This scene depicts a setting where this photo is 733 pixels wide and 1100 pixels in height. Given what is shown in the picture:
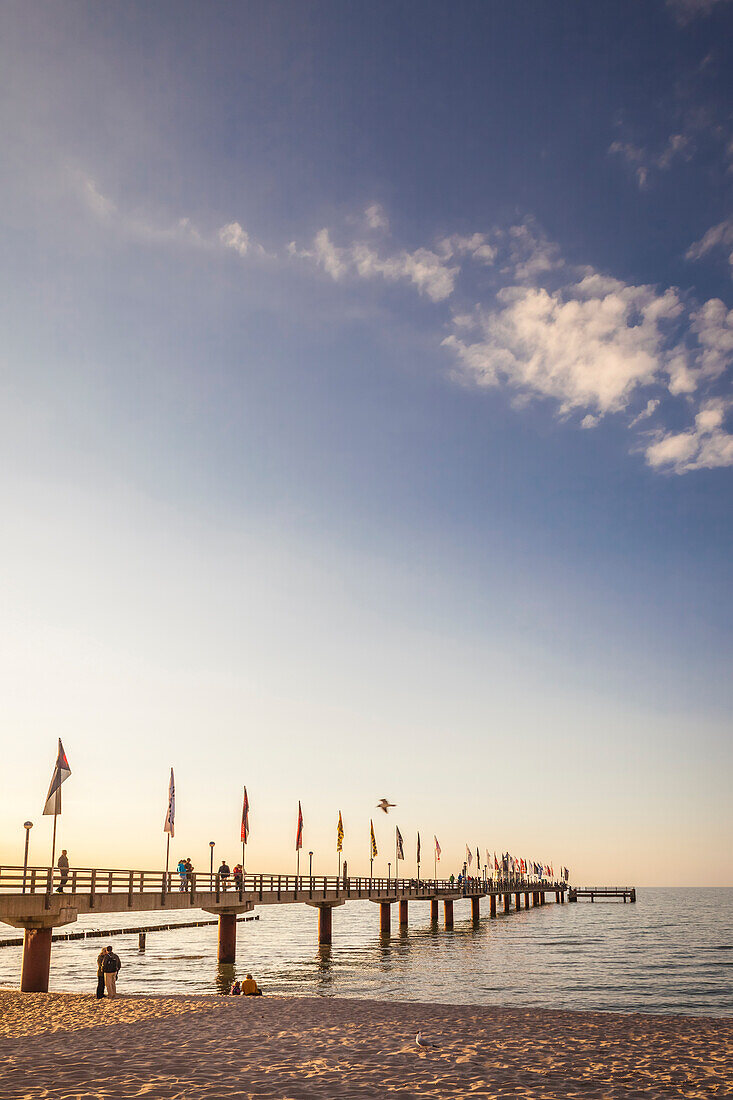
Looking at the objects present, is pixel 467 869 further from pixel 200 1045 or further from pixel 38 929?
pixel 200 1045

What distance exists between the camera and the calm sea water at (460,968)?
3816cm

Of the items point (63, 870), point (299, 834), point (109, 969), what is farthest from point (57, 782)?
point (299, 834)

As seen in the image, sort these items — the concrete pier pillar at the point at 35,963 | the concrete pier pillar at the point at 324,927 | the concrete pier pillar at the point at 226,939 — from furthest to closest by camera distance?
the concrete pier pillar at the point at 324,927
the concrete pier pillar at the point at 226,939
the concrete pier pillar at the point at 35,963

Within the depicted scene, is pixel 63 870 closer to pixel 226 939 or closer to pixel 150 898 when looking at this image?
pixel 150 898

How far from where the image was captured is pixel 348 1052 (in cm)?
1652

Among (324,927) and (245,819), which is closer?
(245,819)

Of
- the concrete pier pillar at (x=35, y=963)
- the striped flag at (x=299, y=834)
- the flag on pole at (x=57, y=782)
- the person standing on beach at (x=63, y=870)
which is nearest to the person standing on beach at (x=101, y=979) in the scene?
the concrete pier pillar at (x=35, y=963)

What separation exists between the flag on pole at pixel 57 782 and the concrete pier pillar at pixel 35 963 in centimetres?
519

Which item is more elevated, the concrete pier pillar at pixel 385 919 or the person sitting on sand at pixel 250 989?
the person sitting on sand at pixel 250 989

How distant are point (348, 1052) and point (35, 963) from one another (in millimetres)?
15368

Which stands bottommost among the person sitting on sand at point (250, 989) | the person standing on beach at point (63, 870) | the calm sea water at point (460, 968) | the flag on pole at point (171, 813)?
the calm sea water at point (460, 968)

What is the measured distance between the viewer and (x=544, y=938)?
252ft

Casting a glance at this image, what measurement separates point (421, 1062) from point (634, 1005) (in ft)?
91.7

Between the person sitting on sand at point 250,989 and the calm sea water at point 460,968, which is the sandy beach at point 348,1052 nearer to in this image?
the person sitting on sand at point 250,989
